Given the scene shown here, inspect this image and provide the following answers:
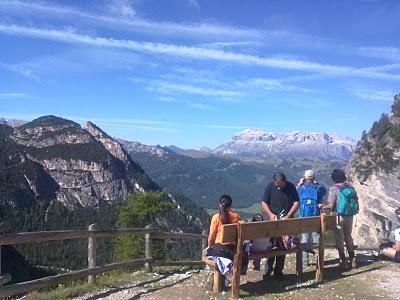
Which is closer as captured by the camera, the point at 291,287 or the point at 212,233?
the point at 212,233

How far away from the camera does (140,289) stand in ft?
35.0

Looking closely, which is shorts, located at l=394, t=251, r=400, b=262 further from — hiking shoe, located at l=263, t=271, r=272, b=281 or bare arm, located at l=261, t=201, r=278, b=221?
bare arm, located at l=261, t=201, r=278, b=221

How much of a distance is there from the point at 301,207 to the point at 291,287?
241cm

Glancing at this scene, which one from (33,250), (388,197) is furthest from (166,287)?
(33,250)

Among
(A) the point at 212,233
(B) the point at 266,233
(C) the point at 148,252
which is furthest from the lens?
(C) the point at 148,252

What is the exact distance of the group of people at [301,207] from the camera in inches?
370

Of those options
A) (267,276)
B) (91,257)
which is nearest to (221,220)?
(267,276)

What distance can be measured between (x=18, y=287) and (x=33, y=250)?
9897cm

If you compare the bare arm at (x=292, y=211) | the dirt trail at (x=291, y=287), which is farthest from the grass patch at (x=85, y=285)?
the bare arm at (x=292, y=211)

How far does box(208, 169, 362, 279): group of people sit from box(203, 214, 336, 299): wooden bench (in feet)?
1.04

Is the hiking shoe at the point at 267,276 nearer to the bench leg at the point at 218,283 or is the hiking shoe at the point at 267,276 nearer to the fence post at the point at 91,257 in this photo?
the bench leg at the point at 218,283

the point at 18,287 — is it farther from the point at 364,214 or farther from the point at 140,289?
the point at 364,214

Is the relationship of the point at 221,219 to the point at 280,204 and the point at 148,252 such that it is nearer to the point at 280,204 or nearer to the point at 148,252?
the point at 280,204

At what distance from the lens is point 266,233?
926cm
